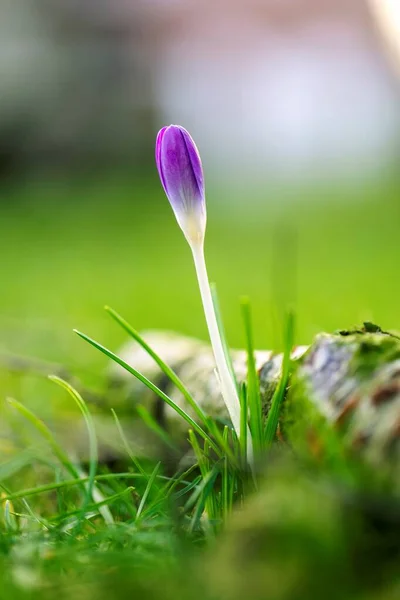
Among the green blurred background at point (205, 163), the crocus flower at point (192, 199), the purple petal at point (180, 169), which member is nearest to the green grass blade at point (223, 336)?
the crocus flower at point (192, 199)

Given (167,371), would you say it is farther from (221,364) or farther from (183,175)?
(183,175)

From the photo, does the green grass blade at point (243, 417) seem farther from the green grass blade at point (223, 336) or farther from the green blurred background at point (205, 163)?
the green blurred background at point (205, 163)

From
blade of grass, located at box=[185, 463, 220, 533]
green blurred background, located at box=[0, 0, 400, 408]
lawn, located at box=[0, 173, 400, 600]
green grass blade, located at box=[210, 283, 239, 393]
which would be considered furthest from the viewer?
green blurred background, located at box=[0, 0, 400, 408]

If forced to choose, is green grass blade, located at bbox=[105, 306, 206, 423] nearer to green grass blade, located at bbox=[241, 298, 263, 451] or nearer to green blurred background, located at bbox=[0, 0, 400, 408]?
green grass blade, located at bbox=[241, 298, 263, 451]

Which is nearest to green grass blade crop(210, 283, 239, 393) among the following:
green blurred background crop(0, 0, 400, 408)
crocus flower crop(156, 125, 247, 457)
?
crocus flower crop(156, 125, 247, 457)

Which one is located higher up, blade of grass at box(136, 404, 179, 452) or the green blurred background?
the green blurred background

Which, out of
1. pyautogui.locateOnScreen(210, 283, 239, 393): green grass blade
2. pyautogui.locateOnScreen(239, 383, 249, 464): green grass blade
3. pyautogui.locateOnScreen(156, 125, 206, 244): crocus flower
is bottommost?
pyautogui.locateOnScreen(239, 383, 249, 464): green grass blade

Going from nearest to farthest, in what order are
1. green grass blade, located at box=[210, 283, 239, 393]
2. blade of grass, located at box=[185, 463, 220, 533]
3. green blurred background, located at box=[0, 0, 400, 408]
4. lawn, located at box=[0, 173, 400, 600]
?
lawn, located at box=[0, 173, 400, 600] < blade of grass, located at box=[185, 463, 220, 533] < green grass blade, located at box=[210, 283, 239, 393] < green blurred background, located at box=[0, 0, 400, 408]
